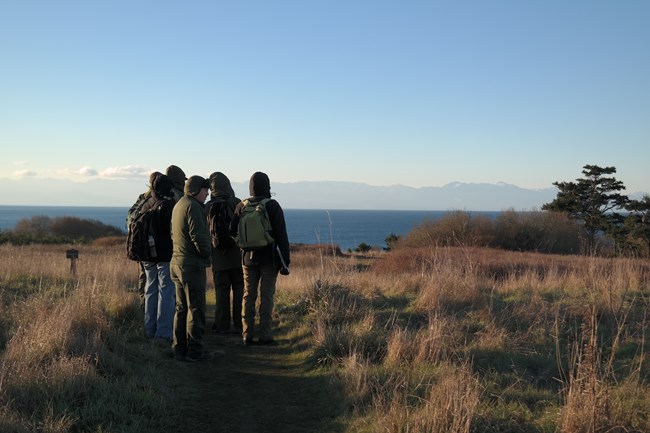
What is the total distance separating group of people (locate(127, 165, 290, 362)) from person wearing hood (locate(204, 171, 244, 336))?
0.01 metres

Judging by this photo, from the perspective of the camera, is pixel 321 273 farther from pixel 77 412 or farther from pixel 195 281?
pixel 77 412

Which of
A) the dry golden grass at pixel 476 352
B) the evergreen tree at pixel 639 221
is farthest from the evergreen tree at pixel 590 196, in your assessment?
the dry golden grass at pixel 476 352

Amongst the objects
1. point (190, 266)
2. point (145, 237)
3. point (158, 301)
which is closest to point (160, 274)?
point (158, 301)

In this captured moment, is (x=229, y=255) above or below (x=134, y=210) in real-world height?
below

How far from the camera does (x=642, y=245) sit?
26.4 meters

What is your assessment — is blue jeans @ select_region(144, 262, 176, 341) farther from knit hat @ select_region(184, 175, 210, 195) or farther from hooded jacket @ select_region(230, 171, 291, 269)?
knit hat @ select_region(184, 175, 210, 195)

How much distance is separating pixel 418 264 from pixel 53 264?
35.1 feet

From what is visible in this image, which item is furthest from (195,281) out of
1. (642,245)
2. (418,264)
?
(642,245)

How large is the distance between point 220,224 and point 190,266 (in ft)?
4.92

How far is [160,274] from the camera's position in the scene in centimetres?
714

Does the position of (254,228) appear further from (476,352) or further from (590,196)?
(590,196)

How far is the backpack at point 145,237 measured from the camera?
7020 mm

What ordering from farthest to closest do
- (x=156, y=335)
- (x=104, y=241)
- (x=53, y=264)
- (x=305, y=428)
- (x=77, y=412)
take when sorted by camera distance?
(x=104, y=241) → (x=53, y=264) → (x=156, y=335) → (x=305, y=428) → (x=77, y=412)

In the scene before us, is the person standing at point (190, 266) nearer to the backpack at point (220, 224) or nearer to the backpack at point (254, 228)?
the backpack at point (254, 228)
